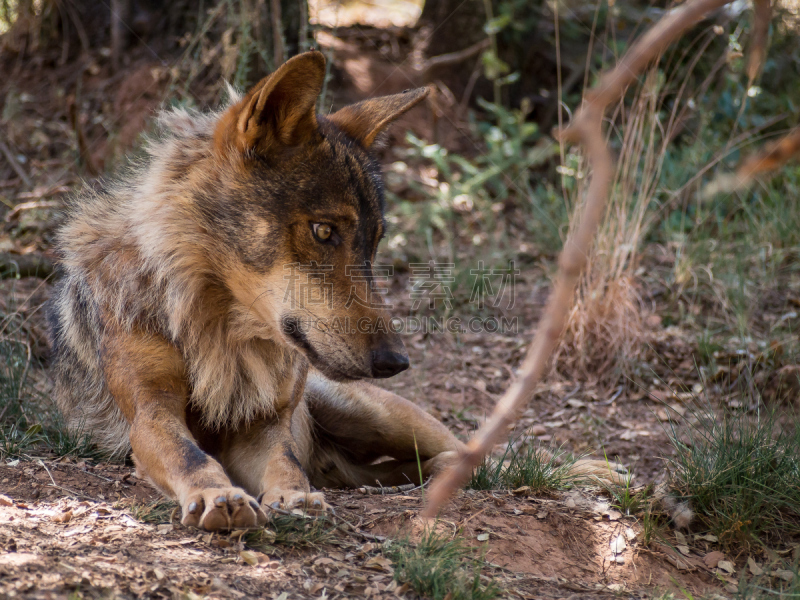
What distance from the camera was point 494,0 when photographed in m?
9.20

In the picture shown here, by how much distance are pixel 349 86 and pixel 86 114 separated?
3.06 metres

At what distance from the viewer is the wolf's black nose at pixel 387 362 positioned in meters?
2.99

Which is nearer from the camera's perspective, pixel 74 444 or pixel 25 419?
pixel 74 444

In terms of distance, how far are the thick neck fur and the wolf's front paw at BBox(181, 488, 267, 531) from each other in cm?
79

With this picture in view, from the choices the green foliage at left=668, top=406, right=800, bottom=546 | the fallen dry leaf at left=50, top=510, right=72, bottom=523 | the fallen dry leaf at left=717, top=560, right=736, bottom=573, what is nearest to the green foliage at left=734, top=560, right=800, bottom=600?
the fallen dry leaf at left=717, top=560, right=736, bottom=573

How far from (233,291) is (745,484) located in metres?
2.56

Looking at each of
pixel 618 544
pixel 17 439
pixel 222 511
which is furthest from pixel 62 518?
pixel 618 544

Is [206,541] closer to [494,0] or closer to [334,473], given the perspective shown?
[334,473]

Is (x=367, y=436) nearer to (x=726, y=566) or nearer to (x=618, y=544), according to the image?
(x=618, y=544)

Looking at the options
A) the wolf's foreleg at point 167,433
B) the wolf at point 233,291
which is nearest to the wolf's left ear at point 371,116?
the wolf at point 233,291

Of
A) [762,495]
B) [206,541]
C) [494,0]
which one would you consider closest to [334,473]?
[206,541]

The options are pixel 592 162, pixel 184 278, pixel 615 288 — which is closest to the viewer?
pixel 592 162

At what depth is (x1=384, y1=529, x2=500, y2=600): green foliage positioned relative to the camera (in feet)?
7.82

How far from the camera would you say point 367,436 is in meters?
4.26
